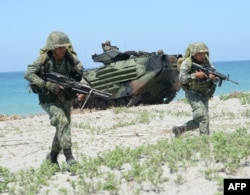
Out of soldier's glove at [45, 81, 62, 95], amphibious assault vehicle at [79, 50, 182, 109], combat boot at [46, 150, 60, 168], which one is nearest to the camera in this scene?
soldier's glove at [45, 81, 62, 95]

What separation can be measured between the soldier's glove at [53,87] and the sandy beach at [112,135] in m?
1.10

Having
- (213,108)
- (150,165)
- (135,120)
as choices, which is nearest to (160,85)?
(213,108)

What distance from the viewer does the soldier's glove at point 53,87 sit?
318 inches

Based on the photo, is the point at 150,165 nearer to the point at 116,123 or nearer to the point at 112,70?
the point at 116,123

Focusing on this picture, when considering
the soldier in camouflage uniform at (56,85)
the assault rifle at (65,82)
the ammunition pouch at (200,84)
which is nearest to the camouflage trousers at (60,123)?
the soldier in camouflage uniform at (56,85)

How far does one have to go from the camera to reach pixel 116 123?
15258 millimetres

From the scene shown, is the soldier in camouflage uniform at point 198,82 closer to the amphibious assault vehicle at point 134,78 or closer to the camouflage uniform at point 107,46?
the amphibious assault vehicle at point 134,78

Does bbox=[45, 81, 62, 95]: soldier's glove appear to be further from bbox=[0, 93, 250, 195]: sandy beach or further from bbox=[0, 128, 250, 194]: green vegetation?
bbox=[0, 93, 250, 195]: sandy beach

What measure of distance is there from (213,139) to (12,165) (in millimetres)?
3357

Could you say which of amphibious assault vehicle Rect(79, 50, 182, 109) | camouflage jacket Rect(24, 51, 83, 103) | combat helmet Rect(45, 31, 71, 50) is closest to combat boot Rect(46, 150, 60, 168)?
camouflage jacket Rect(24, 51, 83, 103)

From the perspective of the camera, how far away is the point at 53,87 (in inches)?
319

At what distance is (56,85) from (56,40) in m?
0.60

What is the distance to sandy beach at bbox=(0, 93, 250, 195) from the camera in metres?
6.97

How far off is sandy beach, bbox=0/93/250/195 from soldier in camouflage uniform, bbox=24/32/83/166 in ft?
1.95
